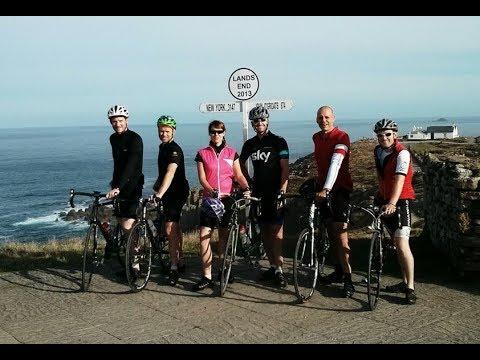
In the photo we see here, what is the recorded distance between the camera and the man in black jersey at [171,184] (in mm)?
6992

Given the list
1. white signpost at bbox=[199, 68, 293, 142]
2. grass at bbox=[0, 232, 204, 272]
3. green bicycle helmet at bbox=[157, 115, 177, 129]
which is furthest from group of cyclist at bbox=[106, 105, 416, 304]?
white signpost at bbox=[199, 68, 293, 142]

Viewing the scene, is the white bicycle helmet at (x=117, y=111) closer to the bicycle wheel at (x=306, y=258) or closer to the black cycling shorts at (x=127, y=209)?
the black cycling shorts at (x=127, y=209)

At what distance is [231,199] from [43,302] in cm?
266

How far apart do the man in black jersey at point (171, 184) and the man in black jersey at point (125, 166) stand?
300 mm

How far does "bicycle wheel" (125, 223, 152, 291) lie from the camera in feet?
22.1

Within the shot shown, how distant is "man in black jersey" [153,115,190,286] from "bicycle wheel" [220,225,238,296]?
0.85 m

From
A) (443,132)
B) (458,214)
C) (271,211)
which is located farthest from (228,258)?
(443,132)

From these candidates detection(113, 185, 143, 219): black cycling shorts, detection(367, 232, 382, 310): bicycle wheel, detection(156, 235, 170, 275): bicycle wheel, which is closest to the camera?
detection(367, 232, 382, 310): bicycle wheel

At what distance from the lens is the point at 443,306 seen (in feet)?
19.4

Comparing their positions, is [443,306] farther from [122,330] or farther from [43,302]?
[43,302]

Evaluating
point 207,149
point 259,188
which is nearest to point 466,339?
point 259,188

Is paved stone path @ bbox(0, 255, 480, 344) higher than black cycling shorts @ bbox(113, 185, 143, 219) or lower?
lower

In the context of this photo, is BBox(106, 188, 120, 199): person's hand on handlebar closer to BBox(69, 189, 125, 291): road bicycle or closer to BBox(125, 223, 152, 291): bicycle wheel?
BBox(69, 189, 125, 291): road bicycle
